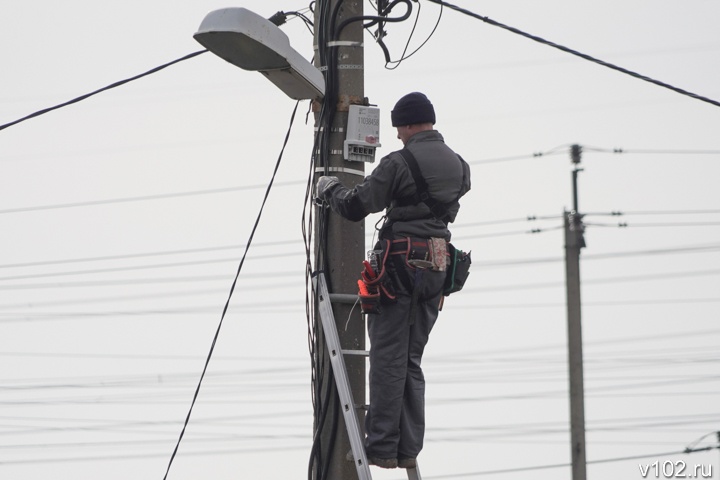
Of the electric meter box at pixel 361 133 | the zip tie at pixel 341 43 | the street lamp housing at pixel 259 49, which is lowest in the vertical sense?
the electric meter box at pixel 361 133

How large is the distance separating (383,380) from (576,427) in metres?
11.9

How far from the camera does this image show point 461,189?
816cm

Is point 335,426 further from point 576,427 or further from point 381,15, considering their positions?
point 576,427

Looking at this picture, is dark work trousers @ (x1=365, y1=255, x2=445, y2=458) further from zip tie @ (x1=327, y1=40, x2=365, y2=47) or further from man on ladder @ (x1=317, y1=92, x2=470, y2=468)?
zip tie @ (x1=327, y1=40, x2=365, y2=47)

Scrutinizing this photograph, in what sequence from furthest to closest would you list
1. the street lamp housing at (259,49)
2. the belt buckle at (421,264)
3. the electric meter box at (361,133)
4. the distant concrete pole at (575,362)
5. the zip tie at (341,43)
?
the distant concrete pole at (575,362) → the zip tie at (341,43) → the electric meter box at (361,133) → the belt buckle at (421,264) → the street lamp housing at (259,49)

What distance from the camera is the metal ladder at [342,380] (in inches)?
310

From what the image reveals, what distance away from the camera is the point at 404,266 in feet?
26.2

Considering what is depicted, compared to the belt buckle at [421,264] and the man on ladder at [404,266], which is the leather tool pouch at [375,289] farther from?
the belt buckle at [421,264]

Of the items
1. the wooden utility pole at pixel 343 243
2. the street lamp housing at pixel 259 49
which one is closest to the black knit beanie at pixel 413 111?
the wooden utility pole at pixel 343 243

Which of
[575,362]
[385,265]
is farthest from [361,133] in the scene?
[575,362]

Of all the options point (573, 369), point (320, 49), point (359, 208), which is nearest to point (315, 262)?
point (359, 208)

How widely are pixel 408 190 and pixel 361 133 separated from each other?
0.65 meters

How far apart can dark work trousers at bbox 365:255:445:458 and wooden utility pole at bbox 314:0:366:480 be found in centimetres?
28

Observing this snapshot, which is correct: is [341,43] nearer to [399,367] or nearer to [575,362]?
[399,367]
